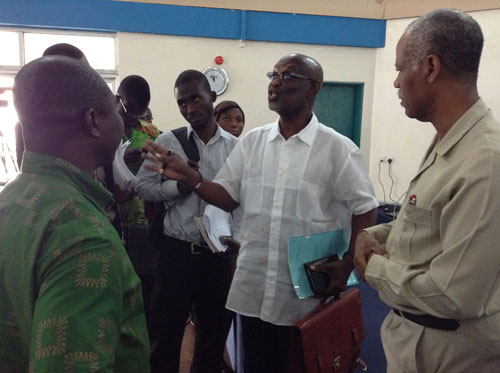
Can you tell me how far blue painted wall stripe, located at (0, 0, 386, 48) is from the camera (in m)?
4.73

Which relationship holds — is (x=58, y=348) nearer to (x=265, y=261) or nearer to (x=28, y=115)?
(x=28, y=115)

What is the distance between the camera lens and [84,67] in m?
0.81

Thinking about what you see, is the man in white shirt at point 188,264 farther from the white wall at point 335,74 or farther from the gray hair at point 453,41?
the white wall at point 335,74

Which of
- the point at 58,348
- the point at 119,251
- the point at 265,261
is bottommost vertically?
the point at 265,261

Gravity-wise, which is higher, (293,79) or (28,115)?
(293,79)

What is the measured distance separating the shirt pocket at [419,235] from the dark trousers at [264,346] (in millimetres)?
734

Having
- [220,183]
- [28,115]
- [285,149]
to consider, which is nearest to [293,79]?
[285,149]

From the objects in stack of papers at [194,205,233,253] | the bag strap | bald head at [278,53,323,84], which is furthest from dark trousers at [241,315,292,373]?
bald head at [278,53,323,84]

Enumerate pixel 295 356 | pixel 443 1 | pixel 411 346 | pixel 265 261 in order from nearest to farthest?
pixel 411 346 < pixel 295 356 < pixel 265 261 < pixel 443 1

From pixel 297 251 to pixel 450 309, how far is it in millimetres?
582

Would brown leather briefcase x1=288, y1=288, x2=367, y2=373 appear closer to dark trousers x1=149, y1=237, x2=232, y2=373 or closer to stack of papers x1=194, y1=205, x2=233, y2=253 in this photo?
stack of papers x1=194, y1=205, x2=233, y2=253

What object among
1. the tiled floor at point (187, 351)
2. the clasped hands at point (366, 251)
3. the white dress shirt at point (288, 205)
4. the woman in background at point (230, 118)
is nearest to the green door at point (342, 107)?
the woman in background at point (230, 118)

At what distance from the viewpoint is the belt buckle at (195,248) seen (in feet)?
6.53

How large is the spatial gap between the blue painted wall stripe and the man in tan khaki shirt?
462cm
